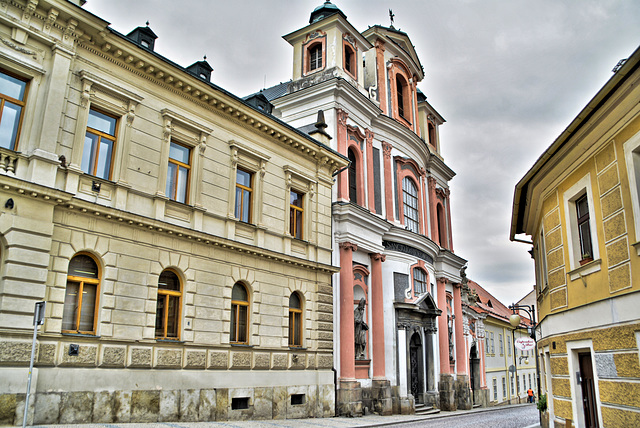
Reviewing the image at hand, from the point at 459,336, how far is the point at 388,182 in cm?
1261

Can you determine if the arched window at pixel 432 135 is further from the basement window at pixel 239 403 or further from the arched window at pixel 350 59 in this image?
the basement window at pixel 239 403

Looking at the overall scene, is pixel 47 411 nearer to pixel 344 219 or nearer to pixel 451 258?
pixel 344 219

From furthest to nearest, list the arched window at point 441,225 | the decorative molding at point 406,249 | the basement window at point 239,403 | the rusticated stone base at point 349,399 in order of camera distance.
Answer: the arched window at point 441,225 < the decorative molding at point 406,249 < the rusticated stone base at point 349,399 < the basement window at point 239,403

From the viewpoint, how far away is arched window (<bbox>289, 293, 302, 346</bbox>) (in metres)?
19.7

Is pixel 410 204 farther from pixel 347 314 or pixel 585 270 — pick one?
pixel 585 270

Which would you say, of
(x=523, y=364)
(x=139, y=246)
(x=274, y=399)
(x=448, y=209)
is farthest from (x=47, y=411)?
(x=523, y=364)

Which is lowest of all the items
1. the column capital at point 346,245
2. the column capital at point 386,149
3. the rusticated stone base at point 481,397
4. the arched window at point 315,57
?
the rusticated stone base at point 481,397

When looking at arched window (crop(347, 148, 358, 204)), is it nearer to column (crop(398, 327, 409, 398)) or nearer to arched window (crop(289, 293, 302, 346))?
column (crop(398, 327, 409, 398))

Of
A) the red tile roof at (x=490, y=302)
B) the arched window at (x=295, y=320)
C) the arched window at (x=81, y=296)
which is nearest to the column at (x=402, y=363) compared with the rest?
the arched window at (x=295, y=320)

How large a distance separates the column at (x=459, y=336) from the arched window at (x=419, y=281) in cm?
656

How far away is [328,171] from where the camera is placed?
895 inches

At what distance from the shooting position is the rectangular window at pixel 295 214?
2067cm

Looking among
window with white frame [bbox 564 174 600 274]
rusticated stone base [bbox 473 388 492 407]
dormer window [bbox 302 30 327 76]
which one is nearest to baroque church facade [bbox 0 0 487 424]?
dormer window [bbox 302 30 327 76]

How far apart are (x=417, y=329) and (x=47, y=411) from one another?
796 inches
